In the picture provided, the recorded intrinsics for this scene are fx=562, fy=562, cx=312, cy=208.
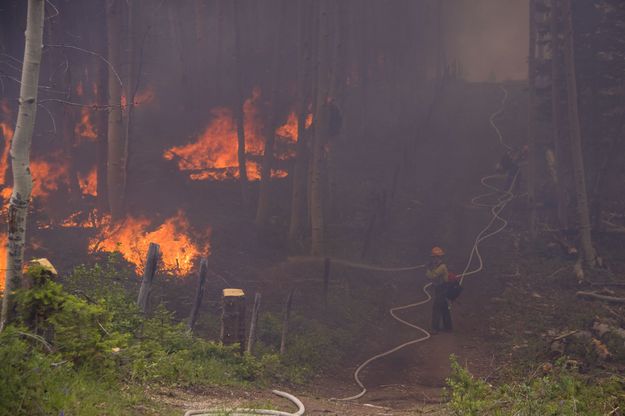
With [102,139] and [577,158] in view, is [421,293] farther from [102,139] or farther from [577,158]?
[102,139]

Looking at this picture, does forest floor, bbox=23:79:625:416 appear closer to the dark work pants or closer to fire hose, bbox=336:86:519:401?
fire hose, bbox=336:86:519:401

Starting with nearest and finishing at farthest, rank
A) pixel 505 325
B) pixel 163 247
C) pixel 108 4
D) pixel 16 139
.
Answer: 1. pixel 16 139
2. pixel 505 325
3. pixel 163 247
4. pixel 108 4

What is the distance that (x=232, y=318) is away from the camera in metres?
10.4

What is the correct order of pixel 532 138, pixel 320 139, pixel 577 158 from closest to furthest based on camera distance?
1. pixel 320 139
2. pixel 577 158
3. pixel 532 138

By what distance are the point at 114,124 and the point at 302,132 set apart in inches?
248

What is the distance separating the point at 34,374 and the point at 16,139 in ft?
9.79

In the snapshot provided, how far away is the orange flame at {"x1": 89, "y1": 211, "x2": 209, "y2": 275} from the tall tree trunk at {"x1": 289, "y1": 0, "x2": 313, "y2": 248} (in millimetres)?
3187

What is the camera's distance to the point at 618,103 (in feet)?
69.8

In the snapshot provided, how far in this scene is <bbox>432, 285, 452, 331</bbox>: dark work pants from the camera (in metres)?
14.7

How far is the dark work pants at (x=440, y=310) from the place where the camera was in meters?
14.7

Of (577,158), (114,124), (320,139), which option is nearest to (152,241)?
(114,124)

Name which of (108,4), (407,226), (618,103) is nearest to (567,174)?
(618,103)

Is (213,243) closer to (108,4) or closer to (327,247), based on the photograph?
(327,247)

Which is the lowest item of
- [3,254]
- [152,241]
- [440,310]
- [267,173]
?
[440,310]
